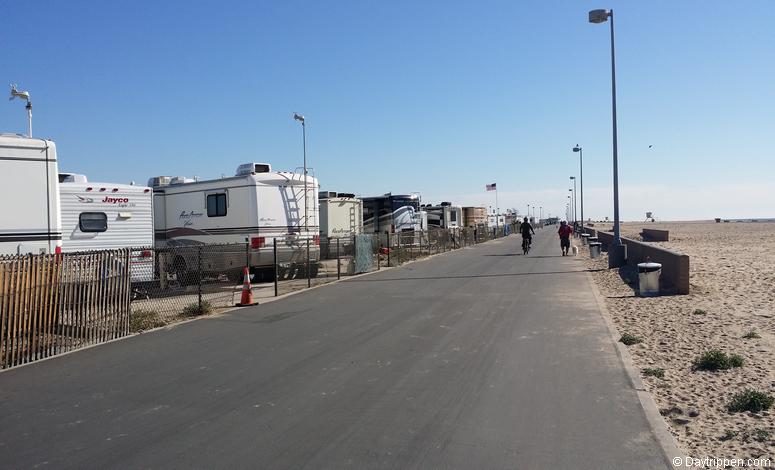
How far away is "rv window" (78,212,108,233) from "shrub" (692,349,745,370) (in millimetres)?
14003

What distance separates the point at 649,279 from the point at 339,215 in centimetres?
1616

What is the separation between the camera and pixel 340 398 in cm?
653

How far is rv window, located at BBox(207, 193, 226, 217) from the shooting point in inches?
728

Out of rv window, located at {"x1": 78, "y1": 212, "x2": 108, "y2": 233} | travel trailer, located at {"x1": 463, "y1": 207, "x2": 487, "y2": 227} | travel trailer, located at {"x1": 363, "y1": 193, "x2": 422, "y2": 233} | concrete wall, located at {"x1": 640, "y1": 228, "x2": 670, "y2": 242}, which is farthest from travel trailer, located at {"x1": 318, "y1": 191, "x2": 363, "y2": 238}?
→ travel trailer, located at {"x1": 463, "y1": 207, "x2": 487, "y2": 227}

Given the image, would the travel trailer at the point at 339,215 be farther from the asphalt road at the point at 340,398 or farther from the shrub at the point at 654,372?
the shrub at the point at 654,372

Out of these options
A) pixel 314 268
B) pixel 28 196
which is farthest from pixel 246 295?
pixel 314 268

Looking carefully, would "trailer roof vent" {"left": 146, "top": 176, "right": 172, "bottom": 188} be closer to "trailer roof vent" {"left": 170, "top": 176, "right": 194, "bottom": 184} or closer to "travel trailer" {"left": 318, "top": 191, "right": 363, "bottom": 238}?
"trailer roof vent" {"left": 170, "top": 176, "right": 194, "bottom": 184}

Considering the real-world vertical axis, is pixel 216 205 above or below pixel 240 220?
above

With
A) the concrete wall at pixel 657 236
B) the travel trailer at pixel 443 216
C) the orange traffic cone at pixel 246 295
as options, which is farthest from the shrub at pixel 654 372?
the travel trailer at pixel 443 216

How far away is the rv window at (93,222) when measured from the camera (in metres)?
15.5

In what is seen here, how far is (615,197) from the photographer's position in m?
21.5

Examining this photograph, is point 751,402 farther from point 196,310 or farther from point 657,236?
point 657,236

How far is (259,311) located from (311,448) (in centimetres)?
828

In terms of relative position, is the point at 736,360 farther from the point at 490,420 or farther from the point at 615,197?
the point at 615,197
